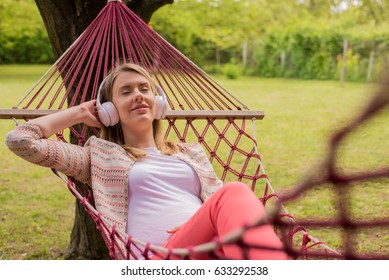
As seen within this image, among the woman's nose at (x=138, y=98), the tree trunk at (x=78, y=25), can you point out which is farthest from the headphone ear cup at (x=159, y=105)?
the tree trunk at (x=78, y=25)

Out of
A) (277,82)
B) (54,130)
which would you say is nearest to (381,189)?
(54,130)

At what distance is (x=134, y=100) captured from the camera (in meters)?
1.92

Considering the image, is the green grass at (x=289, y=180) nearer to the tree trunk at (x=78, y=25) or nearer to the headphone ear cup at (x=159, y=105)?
the tree trunk at (x=78, y=25)

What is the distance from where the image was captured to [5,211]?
351 cm

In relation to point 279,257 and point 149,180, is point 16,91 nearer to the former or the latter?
point 149,180

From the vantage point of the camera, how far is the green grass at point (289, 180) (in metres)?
2.75

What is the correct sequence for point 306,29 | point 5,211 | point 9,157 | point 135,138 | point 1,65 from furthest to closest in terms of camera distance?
point 1,65 < point 306,29 < point 9,157 < point 5,211 < point 135,138

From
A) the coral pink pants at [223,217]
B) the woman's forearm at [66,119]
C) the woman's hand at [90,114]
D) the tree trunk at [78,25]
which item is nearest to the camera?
the coral pink pants at [223,217]

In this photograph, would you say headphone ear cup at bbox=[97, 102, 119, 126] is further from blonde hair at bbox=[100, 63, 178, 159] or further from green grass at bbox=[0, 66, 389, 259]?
green grass at bbox=[0, 66, 389, 259]

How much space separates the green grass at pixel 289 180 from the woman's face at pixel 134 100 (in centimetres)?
59

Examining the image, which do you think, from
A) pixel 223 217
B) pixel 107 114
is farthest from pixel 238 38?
Answer: pixel 223 217
